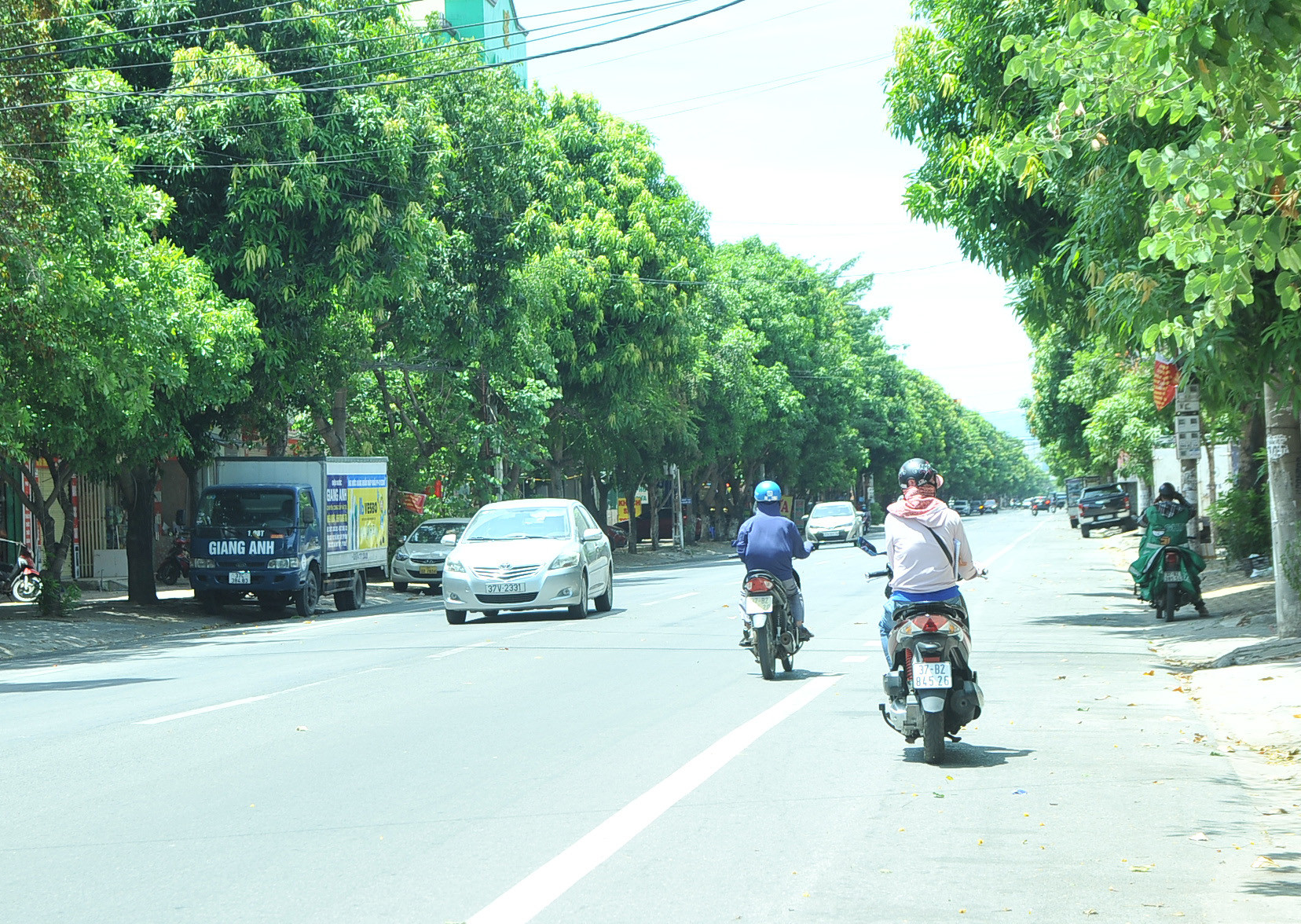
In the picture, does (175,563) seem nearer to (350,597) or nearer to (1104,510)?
(350,597)

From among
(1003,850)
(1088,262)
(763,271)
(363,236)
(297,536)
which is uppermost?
(763,271)

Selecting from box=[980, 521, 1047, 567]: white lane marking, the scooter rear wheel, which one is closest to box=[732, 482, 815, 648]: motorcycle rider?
the scooter rear wheel

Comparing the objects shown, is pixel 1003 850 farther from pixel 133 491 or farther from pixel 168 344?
pixel 133 491

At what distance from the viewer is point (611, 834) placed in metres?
6.71

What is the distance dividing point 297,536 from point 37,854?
1836 centimetres

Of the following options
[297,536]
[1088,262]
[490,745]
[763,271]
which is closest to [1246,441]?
[1088,262]

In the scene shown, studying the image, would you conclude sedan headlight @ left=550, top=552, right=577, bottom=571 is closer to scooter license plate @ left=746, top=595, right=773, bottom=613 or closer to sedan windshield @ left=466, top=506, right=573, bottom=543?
sedan windshield @ left=466, top=506, right=573, bottom=543

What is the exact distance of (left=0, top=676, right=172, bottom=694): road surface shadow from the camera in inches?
544

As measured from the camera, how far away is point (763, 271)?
65875mm

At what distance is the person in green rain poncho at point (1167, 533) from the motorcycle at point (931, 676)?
10532 millimetres

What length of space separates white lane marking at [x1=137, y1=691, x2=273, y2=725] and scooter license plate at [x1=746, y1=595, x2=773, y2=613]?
13.9ft

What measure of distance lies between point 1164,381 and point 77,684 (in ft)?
49.0

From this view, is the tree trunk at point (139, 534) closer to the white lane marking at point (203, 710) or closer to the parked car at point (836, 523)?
the white lane marking at point (203, 710)

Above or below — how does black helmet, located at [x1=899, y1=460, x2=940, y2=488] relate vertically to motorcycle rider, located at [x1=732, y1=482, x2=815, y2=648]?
above
